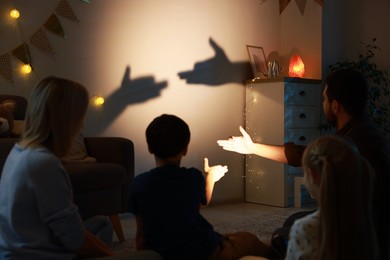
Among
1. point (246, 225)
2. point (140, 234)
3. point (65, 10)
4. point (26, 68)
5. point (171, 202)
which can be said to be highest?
point (65, 10)

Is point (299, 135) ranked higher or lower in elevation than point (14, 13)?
lower

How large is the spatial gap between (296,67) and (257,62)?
337 millimetres

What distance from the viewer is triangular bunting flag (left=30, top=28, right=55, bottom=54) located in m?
3.34

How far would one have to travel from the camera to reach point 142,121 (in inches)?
150

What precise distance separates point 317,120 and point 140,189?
10.3ft

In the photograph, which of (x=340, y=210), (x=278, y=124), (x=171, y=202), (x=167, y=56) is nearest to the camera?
(x=340, y=210)

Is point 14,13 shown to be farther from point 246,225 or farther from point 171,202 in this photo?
point 171,202

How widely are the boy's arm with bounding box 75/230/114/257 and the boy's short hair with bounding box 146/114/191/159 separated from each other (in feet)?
1.07

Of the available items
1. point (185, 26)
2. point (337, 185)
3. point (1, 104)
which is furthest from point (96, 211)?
point (185, 26)

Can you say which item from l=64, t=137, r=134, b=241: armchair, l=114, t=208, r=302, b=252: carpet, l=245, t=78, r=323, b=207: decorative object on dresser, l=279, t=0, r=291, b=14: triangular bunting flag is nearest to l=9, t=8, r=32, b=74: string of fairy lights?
l=64, t=137, r=134, b=241: armchair

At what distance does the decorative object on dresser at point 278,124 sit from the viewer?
164 inches

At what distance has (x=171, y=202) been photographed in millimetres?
1521

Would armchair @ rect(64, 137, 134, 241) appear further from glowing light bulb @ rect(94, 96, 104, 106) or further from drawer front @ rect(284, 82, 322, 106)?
drawer front @ rect(284, 82, 322, 106)

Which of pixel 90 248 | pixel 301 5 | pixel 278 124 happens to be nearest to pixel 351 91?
pixel 90 248
